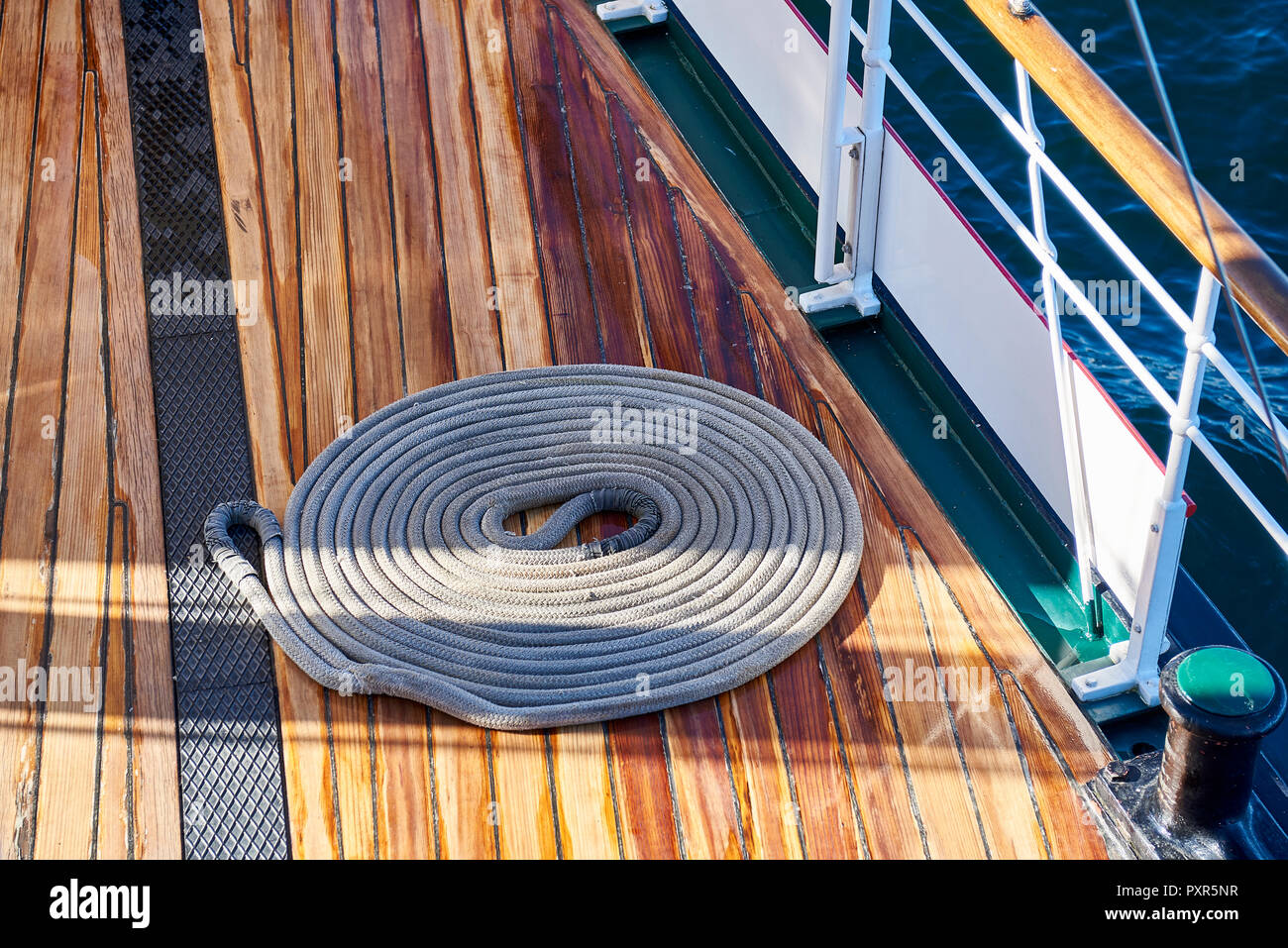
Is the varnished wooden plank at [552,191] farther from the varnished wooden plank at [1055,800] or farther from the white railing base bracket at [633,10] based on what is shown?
the varnished wooden plank at [1055,800]

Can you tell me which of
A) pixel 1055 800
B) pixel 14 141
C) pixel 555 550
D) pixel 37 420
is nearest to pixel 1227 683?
pixel 1055 800

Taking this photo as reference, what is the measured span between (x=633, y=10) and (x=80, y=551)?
206cm

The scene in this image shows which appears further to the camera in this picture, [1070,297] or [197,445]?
[197,445]

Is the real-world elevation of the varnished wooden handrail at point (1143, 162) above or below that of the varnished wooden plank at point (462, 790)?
above

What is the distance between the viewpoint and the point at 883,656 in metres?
2.53

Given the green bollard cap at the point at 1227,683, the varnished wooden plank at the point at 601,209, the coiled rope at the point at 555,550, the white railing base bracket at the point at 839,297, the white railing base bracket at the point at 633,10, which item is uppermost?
the white railing base bracket at the point at 633,10

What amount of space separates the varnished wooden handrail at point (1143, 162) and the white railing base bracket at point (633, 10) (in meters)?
1.63

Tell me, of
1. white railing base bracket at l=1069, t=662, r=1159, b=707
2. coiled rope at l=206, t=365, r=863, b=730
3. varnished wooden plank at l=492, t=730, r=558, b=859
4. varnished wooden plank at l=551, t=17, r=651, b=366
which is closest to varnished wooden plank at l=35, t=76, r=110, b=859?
coiled rope at l=206, t=365, r=863, b=730

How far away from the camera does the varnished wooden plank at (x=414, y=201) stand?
3113mm

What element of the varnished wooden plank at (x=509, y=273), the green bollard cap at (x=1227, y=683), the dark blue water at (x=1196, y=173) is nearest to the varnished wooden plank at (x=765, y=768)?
the varnished wooden plank at (x=509, y=273)

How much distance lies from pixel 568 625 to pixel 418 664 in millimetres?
269

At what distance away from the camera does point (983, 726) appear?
243 cm

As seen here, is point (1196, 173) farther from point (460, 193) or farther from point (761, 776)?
point (761, 776)

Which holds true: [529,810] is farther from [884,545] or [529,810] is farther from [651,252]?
[651,252]
